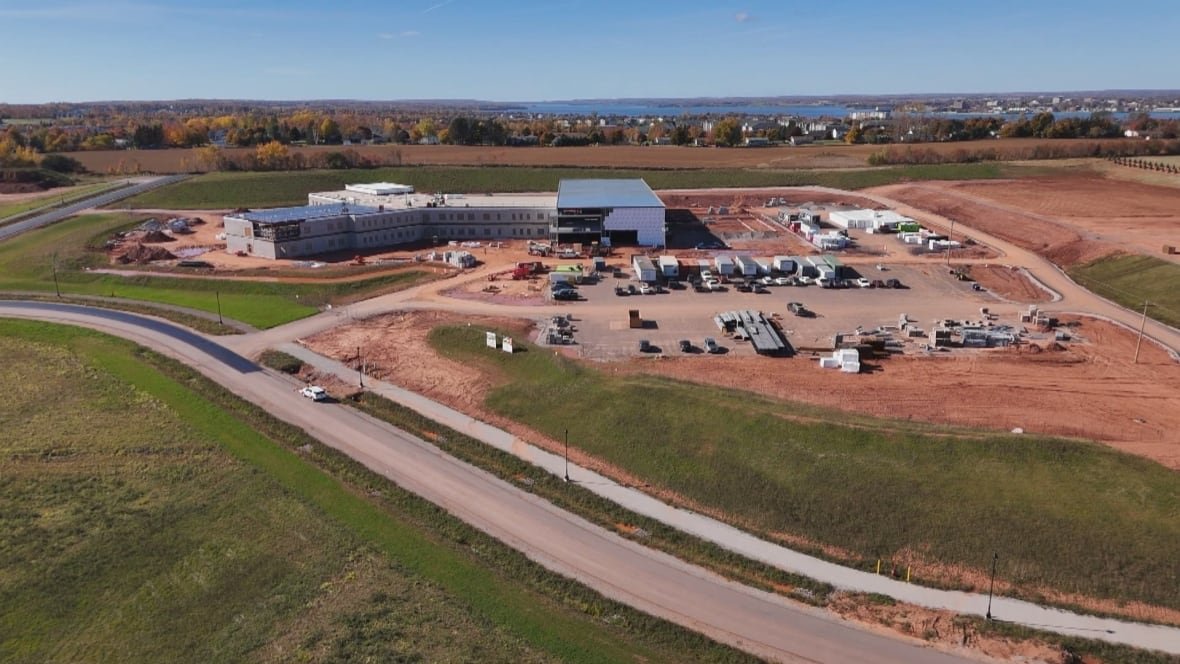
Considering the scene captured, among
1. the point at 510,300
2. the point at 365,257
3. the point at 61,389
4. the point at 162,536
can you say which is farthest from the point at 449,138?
the point at 162,536

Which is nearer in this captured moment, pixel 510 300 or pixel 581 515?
pixel 581 515

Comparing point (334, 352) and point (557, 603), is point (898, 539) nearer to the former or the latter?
point (557, 603)

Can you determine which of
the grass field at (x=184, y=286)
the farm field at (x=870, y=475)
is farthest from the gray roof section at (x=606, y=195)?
the farm field at (x=870, y=475)

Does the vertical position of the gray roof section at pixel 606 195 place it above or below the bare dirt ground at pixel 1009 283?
above

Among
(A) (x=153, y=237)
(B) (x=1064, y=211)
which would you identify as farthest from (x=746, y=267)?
(A) (x=153, y=237)

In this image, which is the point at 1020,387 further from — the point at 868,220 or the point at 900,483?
the point at 868,220

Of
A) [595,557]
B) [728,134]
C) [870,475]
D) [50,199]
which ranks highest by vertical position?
[728,134]

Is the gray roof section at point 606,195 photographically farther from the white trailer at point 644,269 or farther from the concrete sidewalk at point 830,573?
the concrete sidewalk at point 830,573
